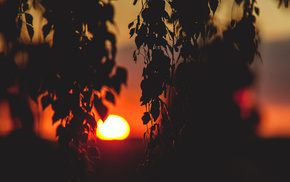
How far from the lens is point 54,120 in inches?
78.5

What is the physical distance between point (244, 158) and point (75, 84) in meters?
25.9

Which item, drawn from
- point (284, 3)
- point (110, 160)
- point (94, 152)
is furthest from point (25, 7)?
point (110, 160)

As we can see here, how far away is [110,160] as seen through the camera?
13086mm

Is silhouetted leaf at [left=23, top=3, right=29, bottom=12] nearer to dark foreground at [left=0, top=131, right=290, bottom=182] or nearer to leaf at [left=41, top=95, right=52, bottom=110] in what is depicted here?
leaf at [left=41, top=95, right=52, bottom=110]

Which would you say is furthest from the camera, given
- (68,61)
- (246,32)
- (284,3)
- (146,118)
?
(284,3)

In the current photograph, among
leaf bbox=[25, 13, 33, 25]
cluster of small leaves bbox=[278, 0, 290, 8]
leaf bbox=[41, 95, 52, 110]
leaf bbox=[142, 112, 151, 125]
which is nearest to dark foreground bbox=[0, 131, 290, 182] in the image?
leaf bbox=[41, 95, 52, 110]

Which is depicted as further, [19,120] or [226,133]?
[226,133]

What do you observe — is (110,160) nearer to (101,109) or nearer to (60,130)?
(60,130)

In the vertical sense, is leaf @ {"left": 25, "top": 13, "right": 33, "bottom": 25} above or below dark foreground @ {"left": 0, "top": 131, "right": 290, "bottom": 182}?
above

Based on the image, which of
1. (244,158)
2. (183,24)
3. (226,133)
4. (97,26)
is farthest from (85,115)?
(244,158)

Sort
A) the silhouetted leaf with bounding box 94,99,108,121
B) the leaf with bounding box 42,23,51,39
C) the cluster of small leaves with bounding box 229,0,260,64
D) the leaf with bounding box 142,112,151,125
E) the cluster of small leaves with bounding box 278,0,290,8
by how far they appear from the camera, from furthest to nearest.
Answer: the cluster of small leaves with bounding box 278,0,290,8
the cluster of small leaves with bounding box 229,0,260,64
the leaf with bounding box 142,112,151,125
the leaf with bounding box 42,23,51,39
the silhouetted leaf with bounding box 94,99,108,121

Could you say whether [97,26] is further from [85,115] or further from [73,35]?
[85,115]

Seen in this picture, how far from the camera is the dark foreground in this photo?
209 centimetres

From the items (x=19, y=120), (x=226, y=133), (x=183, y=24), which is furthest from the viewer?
(x=226, y=133)
